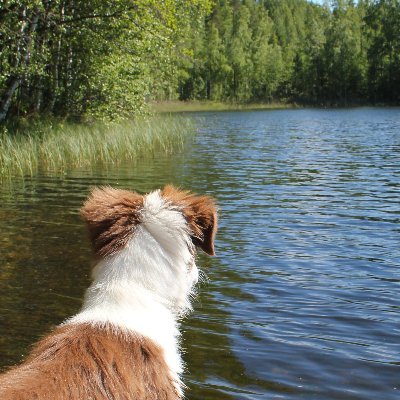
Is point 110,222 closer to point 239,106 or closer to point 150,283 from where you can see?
point 150,283

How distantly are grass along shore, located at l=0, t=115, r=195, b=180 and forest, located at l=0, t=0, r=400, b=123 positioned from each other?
1091 mm

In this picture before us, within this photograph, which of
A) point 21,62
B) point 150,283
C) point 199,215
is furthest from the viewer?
point 21,62

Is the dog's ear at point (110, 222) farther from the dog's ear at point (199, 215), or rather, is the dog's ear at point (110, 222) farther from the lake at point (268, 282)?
the lake at point (268, 282)

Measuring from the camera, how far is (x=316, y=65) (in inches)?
4198

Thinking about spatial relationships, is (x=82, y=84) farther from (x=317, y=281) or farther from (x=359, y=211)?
(x=317, y=281)

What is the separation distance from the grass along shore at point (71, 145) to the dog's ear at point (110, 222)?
13814mm

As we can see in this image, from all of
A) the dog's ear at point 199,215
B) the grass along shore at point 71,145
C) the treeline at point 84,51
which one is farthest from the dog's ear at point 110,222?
the treeline at point 84,51

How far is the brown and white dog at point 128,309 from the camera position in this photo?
260 centimetres

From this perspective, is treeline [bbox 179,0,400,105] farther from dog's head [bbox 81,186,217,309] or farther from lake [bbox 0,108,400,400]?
dog's head [bbox 81,186,217,309]

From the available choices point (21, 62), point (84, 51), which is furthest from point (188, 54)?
point (21, 62)

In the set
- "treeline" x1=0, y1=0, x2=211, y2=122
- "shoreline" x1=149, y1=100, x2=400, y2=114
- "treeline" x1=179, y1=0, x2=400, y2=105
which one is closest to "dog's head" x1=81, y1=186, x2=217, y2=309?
"treeline" x1=0, y1=0, x2=211, y2=122

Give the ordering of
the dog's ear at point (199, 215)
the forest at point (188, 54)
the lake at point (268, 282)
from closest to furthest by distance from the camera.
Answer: the dog's ear at point (199, 215) < the lake at point (268, 282) < the forest at point (188, 54)

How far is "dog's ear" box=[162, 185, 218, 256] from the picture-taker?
368 centimetres

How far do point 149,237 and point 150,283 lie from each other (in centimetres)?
28
